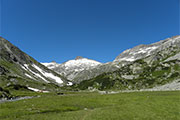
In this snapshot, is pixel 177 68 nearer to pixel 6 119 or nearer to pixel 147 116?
pixel 147 116

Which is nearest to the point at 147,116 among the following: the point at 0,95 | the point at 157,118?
the point at 157,118

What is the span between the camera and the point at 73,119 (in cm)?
2941

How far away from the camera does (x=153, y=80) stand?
194 m

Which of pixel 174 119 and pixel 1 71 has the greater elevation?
pixel 1 71

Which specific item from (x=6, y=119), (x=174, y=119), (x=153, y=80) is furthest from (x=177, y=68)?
(x=6, y=119)

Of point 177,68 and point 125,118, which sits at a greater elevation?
point 177,68

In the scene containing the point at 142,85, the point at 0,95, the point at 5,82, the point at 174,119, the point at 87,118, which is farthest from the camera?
the point at 142,85

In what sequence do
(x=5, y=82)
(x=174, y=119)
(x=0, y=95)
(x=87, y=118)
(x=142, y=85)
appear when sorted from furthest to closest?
(x=142, y=85) < (x=5, y=82) < (x=0, y=95) < (x=87, y=118) < (x=174, y=119)

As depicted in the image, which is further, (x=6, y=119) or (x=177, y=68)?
(x=177, y=68)

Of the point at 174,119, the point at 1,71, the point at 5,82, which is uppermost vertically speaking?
the point at 1,71

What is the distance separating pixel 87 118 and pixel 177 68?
208797 mm

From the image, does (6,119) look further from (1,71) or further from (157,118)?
(1,71)

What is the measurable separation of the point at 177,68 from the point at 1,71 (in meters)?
244

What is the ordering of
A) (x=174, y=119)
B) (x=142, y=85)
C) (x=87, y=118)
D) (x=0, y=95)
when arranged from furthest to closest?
1. (x=142, y=85)
2. (x=0, y=95)
3. (x=87, y=118)
4. (x=174, y=119)
